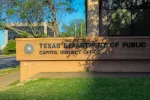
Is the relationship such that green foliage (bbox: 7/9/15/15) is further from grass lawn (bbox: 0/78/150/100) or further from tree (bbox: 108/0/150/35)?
grass lawn (bbox: 0/78/150/100)

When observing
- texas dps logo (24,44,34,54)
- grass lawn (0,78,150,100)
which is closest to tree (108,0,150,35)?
texas dps logo (24,44,34,54)

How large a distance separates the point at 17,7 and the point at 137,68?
33.5ft

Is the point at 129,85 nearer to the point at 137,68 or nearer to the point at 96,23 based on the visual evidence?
the point at 137,68

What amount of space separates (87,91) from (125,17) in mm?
8618

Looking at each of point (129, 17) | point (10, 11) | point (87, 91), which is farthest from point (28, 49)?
point (87, 91)

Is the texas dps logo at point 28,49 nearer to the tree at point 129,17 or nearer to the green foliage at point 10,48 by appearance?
the tree at point 129,17

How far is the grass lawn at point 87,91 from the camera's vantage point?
9289 mm

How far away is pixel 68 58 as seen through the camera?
53.0 feet

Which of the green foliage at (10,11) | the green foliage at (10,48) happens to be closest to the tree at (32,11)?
the green foliage at (10,11)

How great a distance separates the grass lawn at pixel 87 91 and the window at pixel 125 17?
642cm

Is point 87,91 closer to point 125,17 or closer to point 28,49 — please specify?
point 28,49

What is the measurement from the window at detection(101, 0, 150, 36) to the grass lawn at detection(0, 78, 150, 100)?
642 centimetres

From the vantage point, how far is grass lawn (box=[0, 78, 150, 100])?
9.29 m

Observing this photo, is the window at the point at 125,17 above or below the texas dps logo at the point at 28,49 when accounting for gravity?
above
